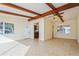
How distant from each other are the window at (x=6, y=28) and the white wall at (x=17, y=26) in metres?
0.27

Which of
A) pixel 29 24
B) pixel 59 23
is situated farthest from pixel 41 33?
pixel 59 23

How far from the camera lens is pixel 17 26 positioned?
28.1 ft

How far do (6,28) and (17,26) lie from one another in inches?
45.9

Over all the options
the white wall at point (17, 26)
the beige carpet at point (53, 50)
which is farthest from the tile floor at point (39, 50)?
the white wall at point (17, 26)

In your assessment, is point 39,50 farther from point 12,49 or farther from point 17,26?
point 17,26

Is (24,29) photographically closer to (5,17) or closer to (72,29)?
(5,17)

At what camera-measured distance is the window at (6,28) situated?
7.29 m

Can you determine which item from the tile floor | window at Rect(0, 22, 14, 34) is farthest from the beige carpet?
window at Rect(0, 22, 14, 34)

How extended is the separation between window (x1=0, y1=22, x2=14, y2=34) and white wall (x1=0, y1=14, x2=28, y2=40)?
27 cm

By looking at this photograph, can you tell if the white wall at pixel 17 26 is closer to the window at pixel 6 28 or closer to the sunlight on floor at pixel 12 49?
the window at pixel 6 28

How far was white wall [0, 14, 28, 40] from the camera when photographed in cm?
753

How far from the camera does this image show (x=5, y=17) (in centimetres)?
739

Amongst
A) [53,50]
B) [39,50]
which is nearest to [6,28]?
[39,50]

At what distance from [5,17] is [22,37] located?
9.19 feet
